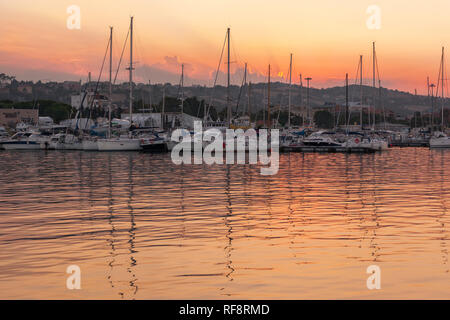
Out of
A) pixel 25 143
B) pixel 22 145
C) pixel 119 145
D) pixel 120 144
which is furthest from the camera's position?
pixel 25 143

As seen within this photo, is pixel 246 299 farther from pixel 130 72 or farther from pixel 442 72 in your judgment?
pixel 442 72

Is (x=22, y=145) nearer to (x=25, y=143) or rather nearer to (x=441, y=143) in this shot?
(x=25, y=143)

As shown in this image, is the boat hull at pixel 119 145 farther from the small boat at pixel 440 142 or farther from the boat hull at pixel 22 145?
the small boat at pixel 440 142

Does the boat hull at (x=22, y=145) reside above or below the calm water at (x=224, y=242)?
above

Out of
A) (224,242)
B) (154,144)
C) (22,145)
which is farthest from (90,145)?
(224,242)

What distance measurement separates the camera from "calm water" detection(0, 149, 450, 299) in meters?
13.6

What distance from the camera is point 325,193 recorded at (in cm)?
3488

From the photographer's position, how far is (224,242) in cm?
1900

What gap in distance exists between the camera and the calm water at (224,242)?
13.6 meters

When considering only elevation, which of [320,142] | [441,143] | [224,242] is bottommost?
[224,242]

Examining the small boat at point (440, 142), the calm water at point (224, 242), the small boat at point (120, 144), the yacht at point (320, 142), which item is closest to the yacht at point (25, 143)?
the small boat at point (120, 144)

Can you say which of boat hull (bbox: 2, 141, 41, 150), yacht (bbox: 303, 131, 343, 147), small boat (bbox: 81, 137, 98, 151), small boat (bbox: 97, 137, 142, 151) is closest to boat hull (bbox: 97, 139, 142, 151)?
small boat (bbox: 97, 137, 142, 151)

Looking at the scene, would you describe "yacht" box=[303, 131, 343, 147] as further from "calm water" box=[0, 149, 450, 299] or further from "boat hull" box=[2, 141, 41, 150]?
"calm water" box=[0, 149, 450, 299]
